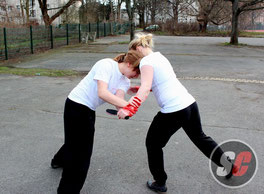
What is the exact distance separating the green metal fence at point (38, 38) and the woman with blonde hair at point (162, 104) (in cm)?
1231

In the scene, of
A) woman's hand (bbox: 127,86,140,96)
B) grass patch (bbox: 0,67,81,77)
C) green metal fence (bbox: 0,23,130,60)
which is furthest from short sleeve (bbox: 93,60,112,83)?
green metal fence (bbox: 0,23,130,60)

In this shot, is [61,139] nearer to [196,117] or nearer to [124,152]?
[124,152]

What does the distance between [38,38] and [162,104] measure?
15692 millimetres

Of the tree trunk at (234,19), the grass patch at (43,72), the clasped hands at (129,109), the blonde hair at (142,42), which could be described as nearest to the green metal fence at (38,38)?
the grass patch at (43,72)

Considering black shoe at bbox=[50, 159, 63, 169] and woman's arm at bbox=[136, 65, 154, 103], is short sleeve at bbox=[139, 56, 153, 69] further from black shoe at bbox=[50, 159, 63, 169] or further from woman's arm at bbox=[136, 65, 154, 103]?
black shoe at bbox=[50, 159, 63, 169]

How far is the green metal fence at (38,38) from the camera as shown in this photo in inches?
535

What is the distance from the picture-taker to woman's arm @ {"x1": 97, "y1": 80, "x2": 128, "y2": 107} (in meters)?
2.38

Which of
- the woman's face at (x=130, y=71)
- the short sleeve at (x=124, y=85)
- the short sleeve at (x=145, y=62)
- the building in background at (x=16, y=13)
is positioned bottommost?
the short sleeve at (x=124, y=85)

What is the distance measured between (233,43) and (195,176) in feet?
69.0

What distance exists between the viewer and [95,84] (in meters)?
2.60

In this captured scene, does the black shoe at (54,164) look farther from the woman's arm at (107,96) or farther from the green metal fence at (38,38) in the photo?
the green metal fence at (38,38)

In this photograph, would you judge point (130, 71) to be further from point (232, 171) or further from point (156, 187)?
point (232, 171)

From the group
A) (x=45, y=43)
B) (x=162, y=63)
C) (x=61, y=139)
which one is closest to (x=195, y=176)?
(x=162, y=63)

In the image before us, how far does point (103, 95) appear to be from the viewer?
2.40m
